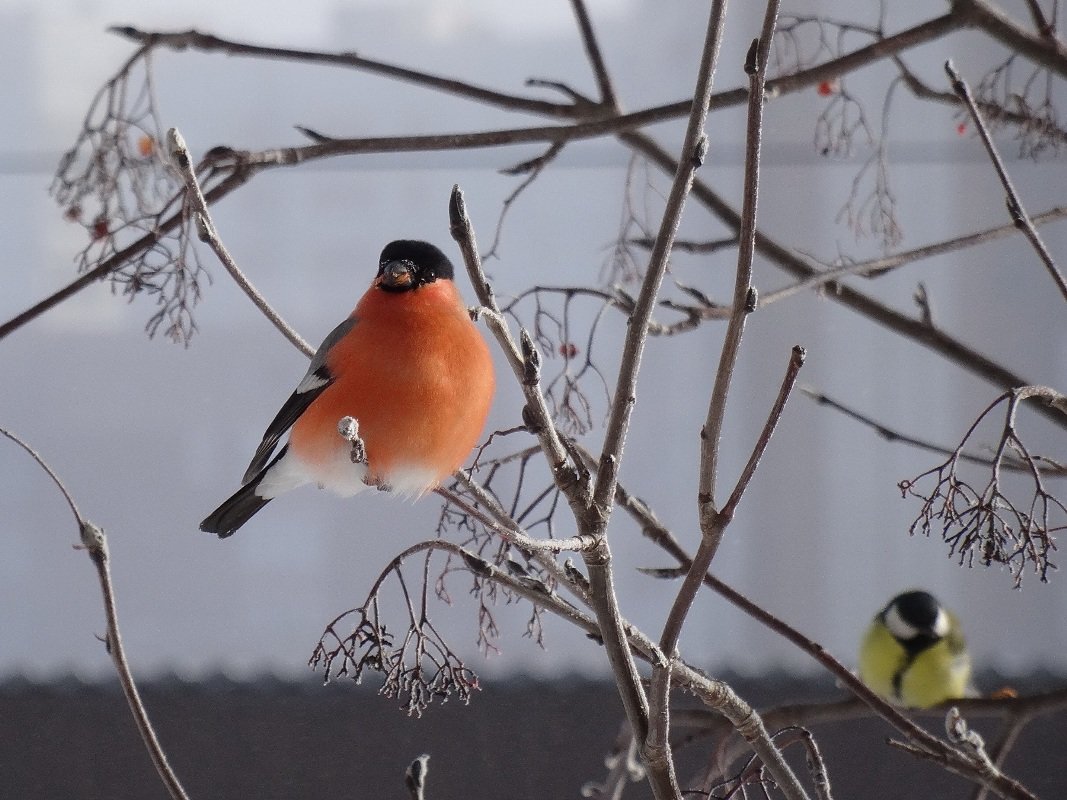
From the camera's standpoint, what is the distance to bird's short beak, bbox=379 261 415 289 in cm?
62

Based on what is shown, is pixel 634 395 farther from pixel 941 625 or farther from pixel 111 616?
pixel 941 625

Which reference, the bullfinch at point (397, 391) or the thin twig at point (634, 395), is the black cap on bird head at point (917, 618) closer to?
the bullfinch at point (397, 391)

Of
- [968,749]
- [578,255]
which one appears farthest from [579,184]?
[968,749]

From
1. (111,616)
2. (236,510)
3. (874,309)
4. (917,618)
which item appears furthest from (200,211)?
(917,618)

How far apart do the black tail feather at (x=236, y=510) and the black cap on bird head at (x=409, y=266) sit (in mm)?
165

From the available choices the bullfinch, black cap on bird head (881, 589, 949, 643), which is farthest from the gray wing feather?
black cap on bird head (881, 589, 949, 643)

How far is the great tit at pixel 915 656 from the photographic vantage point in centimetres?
116

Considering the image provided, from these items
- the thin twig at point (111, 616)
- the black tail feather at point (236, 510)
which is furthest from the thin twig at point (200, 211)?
the black tail feather at point (236, 510)

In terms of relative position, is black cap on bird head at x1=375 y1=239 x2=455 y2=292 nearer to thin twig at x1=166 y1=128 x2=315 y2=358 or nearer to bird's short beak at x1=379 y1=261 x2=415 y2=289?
bird's short beak at x1=379 y1=261 x2=415 y2=289

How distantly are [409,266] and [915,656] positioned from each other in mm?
780

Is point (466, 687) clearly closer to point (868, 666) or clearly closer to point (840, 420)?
point (868, 666)

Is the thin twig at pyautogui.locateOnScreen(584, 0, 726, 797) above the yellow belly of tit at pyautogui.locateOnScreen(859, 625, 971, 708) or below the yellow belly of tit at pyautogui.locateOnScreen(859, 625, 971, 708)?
above

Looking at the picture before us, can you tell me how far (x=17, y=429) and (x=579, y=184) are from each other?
0.72m

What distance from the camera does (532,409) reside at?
0.32 metres
